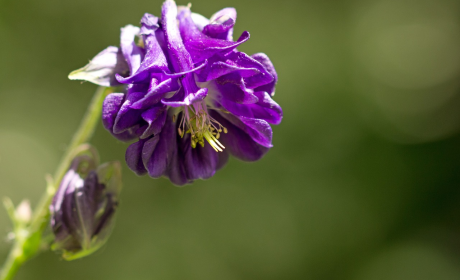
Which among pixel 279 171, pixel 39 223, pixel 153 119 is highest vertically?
pixel 153 119

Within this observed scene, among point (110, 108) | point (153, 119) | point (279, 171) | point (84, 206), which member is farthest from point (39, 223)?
point (279, 171)

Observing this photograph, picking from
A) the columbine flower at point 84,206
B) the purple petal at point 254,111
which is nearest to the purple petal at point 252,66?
Result: the purple petal at point 254,111

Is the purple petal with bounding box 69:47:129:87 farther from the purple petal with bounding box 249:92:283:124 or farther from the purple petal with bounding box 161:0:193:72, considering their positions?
the purple petal with bounding box 249:92:283:124

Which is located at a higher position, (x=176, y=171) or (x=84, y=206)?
(x=176, y=171)

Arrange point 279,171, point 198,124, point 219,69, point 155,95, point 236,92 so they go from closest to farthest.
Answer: point 155,95
point 219,69
point 236,92
point 198,124
point 279,171

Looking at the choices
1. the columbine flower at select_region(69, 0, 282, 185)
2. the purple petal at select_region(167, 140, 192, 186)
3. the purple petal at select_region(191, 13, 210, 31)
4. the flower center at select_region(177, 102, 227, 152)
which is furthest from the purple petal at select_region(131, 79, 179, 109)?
the purple petal at select_region(191, 13, 210, 31)

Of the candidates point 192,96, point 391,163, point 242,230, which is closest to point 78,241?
point 192,96

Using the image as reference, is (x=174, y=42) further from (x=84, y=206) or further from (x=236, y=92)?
(x=84, y=206)
